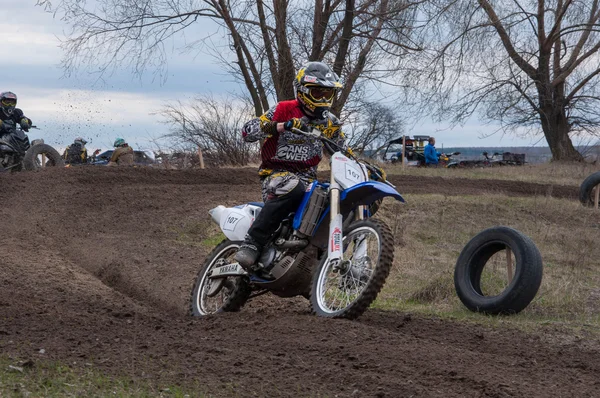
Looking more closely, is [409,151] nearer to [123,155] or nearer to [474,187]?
[474,187]

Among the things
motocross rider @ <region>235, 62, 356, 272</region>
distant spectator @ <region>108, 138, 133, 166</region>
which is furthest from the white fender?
distant spectator @ <region>108, 138, 133, 166</region>

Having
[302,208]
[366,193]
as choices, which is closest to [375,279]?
[366,193]

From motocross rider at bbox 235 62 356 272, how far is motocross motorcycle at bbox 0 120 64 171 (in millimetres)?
13157

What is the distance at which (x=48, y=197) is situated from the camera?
52.2 feet

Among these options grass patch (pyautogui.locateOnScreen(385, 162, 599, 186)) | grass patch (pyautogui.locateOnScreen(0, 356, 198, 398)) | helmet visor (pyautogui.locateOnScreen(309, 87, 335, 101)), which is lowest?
grass patch (pyautogui.locateOnScreen(0, 356, 198, 398))

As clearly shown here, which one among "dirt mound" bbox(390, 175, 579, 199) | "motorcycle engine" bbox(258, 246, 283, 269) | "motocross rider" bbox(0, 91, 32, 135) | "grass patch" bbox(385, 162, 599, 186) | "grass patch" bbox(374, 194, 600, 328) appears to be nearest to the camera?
"motorcycle engine" bbox(258, 246, 283, 269)

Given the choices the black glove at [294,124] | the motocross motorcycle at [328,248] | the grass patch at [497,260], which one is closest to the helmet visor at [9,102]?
the grass patch at [497,260]

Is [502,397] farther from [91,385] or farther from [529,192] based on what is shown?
[529,192]

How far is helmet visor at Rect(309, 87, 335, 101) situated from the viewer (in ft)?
22.7

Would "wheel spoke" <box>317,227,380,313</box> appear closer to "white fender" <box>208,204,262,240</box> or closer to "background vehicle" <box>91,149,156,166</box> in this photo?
"white fender" <box>208,204,262,240</box>

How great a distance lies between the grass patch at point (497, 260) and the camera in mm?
8633

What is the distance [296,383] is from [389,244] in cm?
186

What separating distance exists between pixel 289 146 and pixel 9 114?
13.6m

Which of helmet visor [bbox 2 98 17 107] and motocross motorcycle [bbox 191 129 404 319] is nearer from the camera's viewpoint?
motocross motorcycle [bbox 191 129 404 319]
